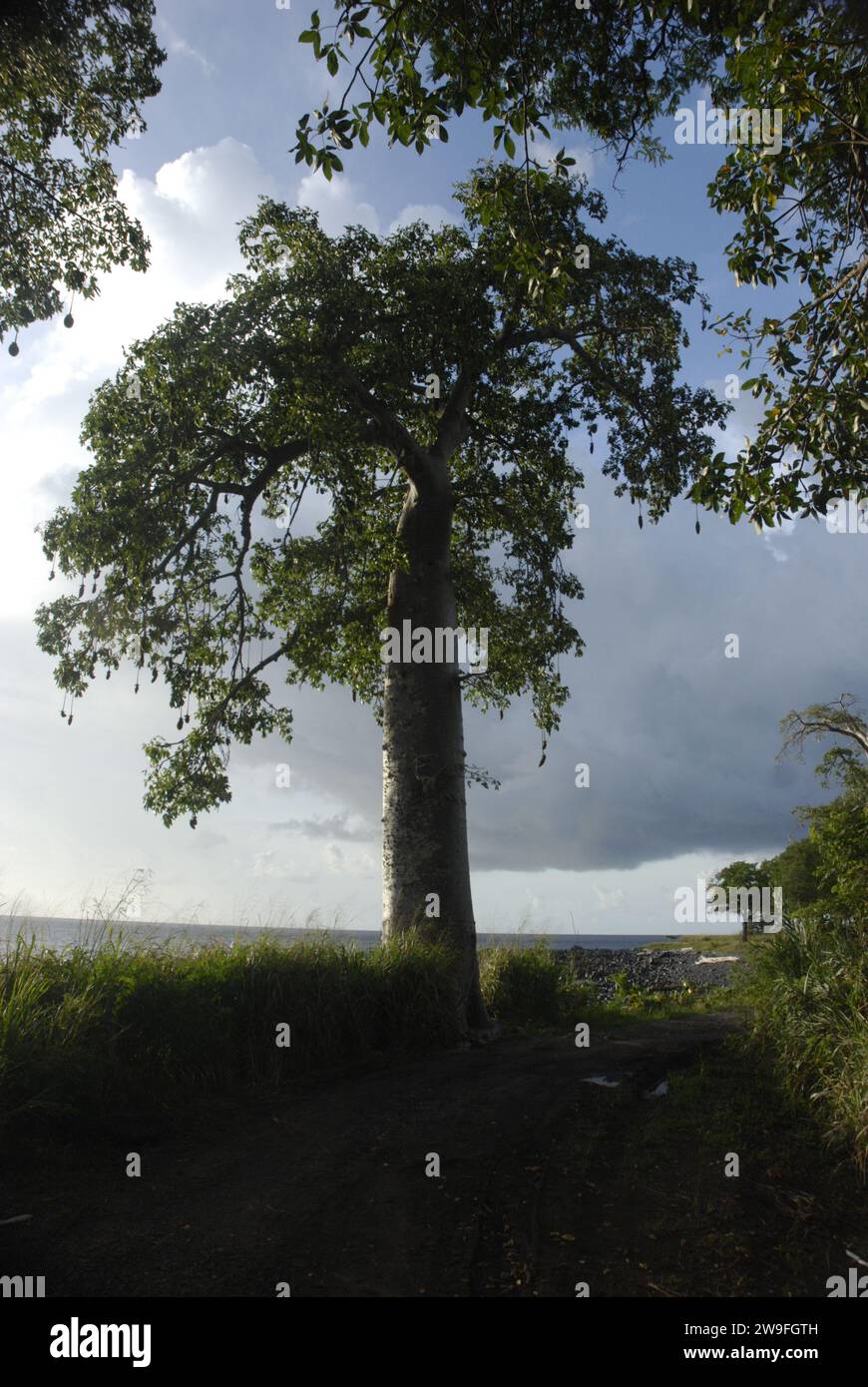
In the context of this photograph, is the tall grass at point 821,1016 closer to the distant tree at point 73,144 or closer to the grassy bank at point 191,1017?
the grassy bank at point 191,1017

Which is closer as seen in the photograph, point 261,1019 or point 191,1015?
point 191,1015

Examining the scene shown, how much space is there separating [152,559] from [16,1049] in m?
6.57

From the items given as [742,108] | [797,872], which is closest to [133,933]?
[742,108]

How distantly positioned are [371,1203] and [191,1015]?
115 inches

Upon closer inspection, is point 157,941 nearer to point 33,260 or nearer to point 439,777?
point 439,777

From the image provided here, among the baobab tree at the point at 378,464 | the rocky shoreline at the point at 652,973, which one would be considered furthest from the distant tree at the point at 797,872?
the baobab tree at the point at 378,464

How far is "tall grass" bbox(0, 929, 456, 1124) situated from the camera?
643 centimetres

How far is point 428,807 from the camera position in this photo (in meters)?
11.2

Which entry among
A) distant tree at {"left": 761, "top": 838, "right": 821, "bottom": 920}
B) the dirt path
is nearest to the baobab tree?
the dirt path

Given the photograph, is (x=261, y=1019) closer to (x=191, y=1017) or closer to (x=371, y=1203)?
(x=191, y=1017)

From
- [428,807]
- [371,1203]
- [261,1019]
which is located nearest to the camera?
[371,1203]

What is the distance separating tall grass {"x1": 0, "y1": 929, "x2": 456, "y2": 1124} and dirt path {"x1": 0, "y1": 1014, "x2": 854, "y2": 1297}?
0.62 meters

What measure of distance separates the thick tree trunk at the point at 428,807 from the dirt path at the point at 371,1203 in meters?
3.29

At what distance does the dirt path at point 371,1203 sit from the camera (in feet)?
14.7
